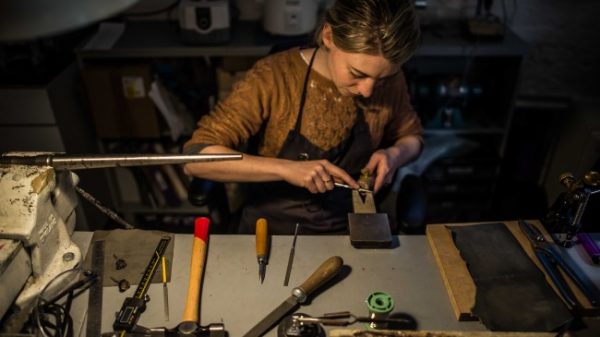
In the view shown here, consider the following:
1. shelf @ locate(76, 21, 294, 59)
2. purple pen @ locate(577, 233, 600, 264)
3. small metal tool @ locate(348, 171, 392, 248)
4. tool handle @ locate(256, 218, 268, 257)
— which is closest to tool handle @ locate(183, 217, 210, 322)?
tool handle @ locate(256, 218, 268, 257)

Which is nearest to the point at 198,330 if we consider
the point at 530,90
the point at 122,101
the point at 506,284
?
the point at 506,284

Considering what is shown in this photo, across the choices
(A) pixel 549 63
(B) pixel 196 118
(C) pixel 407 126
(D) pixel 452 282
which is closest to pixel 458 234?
(D) pixel 452 282

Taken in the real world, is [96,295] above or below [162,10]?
below

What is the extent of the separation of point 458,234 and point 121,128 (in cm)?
173

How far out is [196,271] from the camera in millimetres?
1158

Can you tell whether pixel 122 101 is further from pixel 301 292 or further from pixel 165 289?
pixel 301 292

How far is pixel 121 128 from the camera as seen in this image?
240 cm

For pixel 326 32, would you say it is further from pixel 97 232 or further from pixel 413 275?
pixel 97 232

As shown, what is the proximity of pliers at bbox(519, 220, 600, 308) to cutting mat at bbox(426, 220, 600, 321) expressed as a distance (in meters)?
0.01

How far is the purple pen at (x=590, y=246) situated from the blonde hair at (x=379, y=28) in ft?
2.07

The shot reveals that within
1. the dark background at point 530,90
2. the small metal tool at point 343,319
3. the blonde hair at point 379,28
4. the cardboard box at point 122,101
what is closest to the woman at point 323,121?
the blonde hair at point 379,28

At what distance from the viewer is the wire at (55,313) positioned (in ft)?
3.28

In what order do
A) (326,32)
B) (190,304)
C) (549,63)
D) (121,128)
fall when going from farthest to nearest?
(549,63), (121,128), (326,32), (190,304)

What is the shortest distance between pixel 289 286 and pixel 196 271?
22 cm
